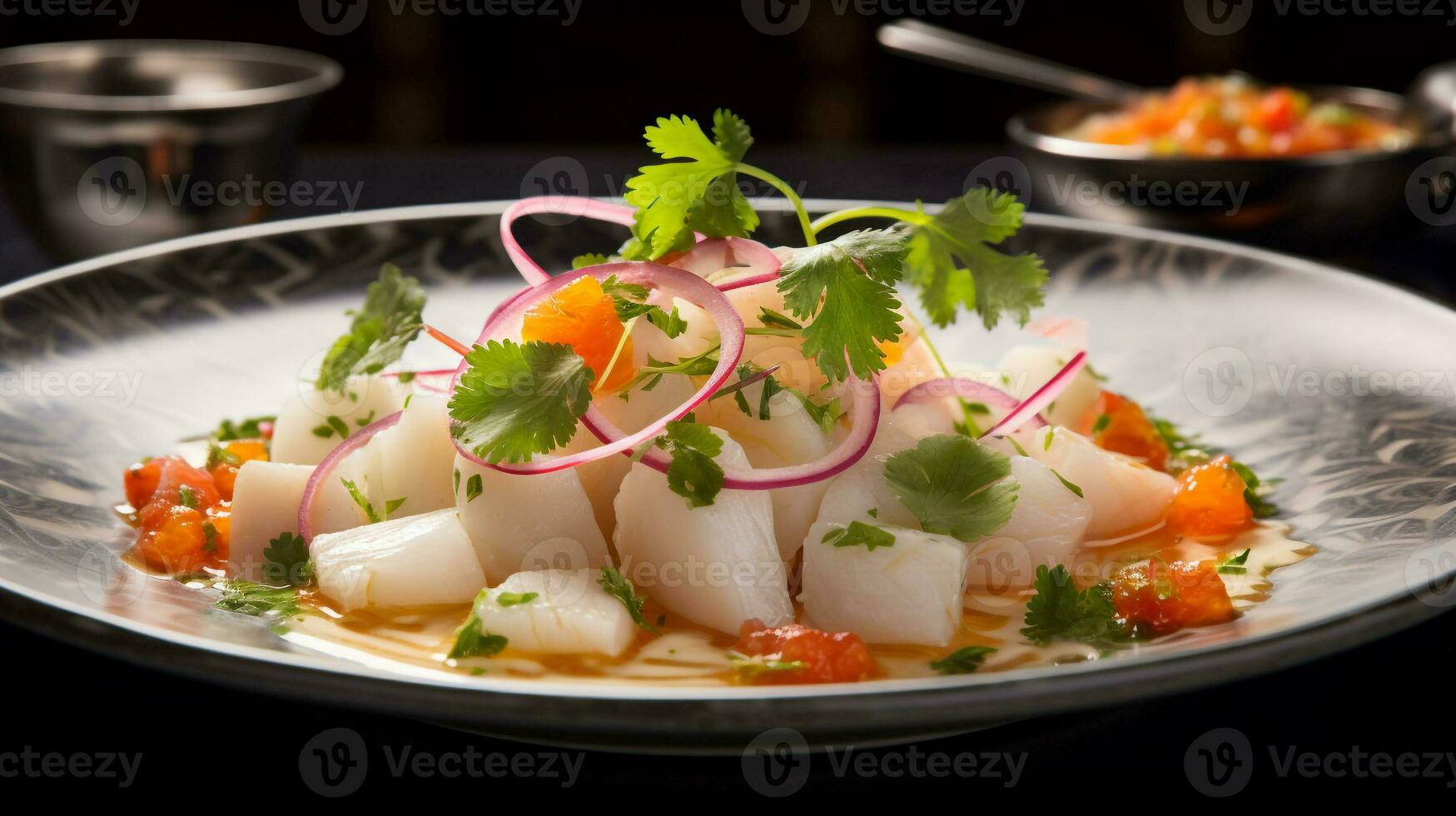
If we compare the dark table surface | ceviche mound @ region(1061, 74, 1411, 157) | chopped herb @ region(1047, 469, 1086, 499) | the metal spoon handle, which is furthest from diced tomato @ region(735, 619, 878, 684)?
the metal spoon handle

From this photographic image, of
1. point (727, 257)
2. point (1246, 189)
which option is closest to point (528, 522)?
point (727, 257)

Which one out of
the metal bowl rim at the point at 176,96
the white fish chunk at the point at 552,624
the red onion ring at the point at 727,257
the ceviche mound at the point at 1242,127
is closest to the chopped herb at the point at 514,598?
the white fish chunk at the point at 552,624

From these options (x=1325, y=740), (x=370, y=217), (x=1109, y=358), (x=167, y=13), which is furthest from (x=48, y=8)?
(x=1325, y=740)

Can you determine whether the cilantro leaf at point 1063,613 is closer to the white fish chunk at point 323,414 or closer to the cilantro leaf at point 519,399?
the cilantro leaf at point 519,399

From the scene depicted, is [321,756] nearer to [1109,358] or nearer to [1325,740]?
[1325,740]

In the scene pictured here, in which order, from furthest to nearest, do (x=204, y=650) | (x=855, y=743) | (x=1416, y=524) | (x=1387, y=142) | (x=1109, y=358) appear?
1. (x=1387, y=142)
2. (x=1109, y=358)
3. (x=1416, y=524)
4. (x=855, y=743)
5. (x=204, y=650)

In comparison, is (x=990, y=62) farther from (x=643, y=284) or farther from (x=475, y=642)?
(x=475, y=642)

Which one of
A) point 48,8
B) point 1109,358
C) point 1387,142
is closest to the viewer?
point 1109,358
